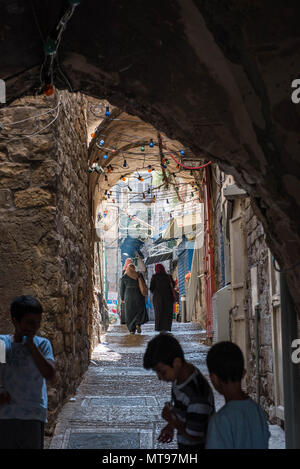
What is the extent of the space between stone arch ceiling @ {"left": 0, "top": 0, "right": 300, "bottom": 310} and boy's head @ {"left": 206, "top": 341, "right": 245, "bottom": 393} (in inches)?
26.5

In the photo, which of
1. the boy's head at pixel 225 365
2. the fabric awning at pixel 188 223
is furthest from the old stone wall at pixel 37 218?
the fabric awning at pixel 188 223

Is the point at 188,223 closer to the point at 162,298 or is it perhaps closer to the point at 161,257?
Answer: the point at 162,298

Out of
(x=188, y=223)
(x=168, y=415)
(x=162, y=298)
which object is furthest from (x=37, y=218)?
(x=188, y=223)

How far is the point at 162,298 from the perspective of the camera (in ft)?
33.6

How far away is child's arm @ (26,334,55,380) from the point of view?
8.46 feet

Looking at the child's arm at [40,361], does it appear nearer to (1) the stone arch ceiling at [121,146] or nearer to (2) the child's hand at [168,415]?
(2) the child's hand at [168,415]

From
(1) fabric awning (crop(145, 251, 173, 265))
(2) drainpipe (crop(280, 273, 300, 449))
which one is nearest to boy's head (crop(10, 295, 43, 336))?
(2) drainpipe (crop(280, 273, 300, 449))

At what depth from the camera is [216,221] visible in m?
10.0

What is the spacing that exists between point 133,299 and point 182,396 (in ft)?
30.2

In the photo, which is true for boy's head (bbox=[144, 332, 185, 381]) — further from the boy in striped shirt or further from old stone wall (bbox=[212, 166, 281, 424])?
old stone wall (bbox=[212, 166, 281, 424])

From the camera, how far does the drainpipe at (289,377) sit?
2.78m

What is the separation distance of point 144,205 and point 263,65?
2912 centimetres
